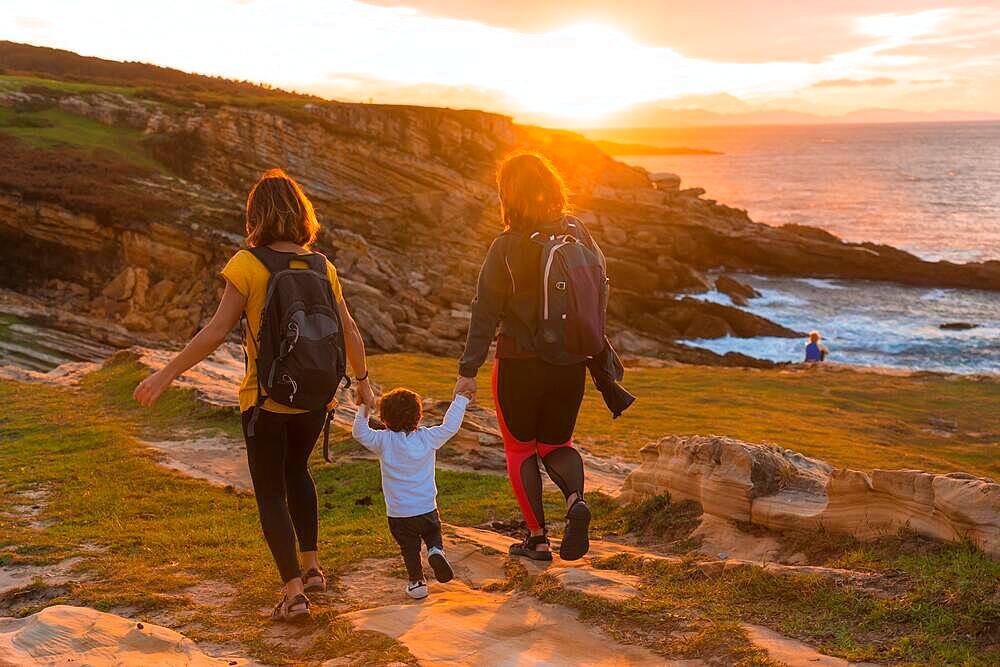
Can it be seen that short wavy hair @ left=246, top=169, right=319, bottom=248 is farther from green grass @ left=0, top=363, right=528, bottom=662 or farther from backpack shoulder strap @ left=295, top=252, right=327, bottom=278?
green grass @ left=0, top=363, right=528, bottom=662

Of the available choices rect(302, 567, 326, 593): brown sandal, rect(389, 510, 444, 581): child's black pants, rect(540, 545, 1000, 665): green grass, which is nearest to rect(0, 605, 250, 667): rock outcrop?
rect(302, 567, 326, 593): brown sandal

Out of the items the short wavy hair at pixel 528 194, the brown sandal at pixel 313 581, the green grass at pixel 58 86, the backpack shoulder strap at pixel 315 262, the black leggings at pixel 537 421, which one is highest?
the green grass at pixel 58 86

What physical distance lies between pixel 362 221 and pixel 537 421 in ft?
116

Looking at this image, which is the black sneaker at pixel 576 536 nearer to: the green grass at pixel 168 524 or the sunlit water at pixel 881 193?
the green grass at pixel 168 524

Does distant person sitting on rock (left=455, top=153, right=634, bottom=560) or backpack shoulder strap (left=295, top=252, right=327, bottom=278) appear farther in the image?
distant person sitting on rock (left=455, top=153, right=634, bottom=560)

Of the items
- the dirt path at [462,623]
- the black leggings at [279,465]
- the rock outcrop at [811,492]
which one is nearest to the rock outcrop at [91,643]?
A: the dirt path at [462,623]

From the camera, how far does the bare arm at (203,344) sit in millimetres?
4797

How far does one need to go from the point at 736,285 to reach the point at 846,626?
148 feet

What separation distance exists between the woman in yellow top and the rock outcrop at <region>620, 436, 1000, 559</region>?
10.7ft

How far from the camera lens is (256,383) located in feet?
16.0

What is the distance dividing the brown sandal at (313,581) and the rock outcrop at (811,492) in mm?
3053

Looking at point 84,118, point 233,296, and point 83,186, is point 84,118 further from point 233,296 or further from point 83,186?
point 233,296

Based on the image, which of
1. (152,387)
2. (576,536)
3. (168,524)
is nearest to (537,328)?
(576,536)

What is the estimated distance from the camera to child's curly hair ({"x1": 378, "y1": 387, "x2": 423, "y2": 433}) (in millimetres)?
5469
